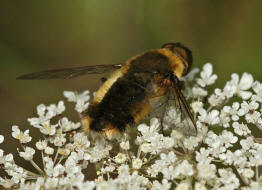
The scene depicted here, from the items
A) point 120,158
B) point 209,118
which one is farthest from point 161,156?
point 209,118

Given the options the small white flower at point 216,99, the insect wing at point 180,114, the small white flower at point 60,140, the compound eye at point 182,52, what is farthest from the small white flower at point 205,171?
the small white flower at point 60,140

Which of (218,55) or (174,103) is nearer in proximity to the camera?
(174,103)

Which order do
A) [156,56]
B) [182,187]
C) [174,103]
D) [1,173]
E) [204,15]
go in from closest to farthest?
[182,187] → [174,103] → [156,56] → [1,173] → [204,15]

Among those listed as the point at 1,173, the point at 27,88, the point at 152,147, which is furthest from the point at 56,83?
the point at 152,147

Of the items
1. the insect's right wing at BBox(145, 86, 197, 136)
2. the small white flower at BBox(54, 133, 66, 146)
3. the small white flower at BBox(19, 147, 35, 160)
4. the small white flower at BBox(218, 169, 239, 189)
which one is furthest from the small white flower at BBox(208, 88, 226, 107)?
the small white flower at BBox(19, 147, 35, 160)

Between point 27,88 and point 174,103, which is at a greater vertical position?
point 27,88

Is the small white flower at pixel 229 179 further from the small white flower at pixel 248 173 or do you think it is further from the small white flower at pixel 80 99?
the small white flower at pixel 80 99

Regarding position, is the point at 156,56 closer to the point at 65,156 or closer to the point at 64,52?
the point at 65,156
